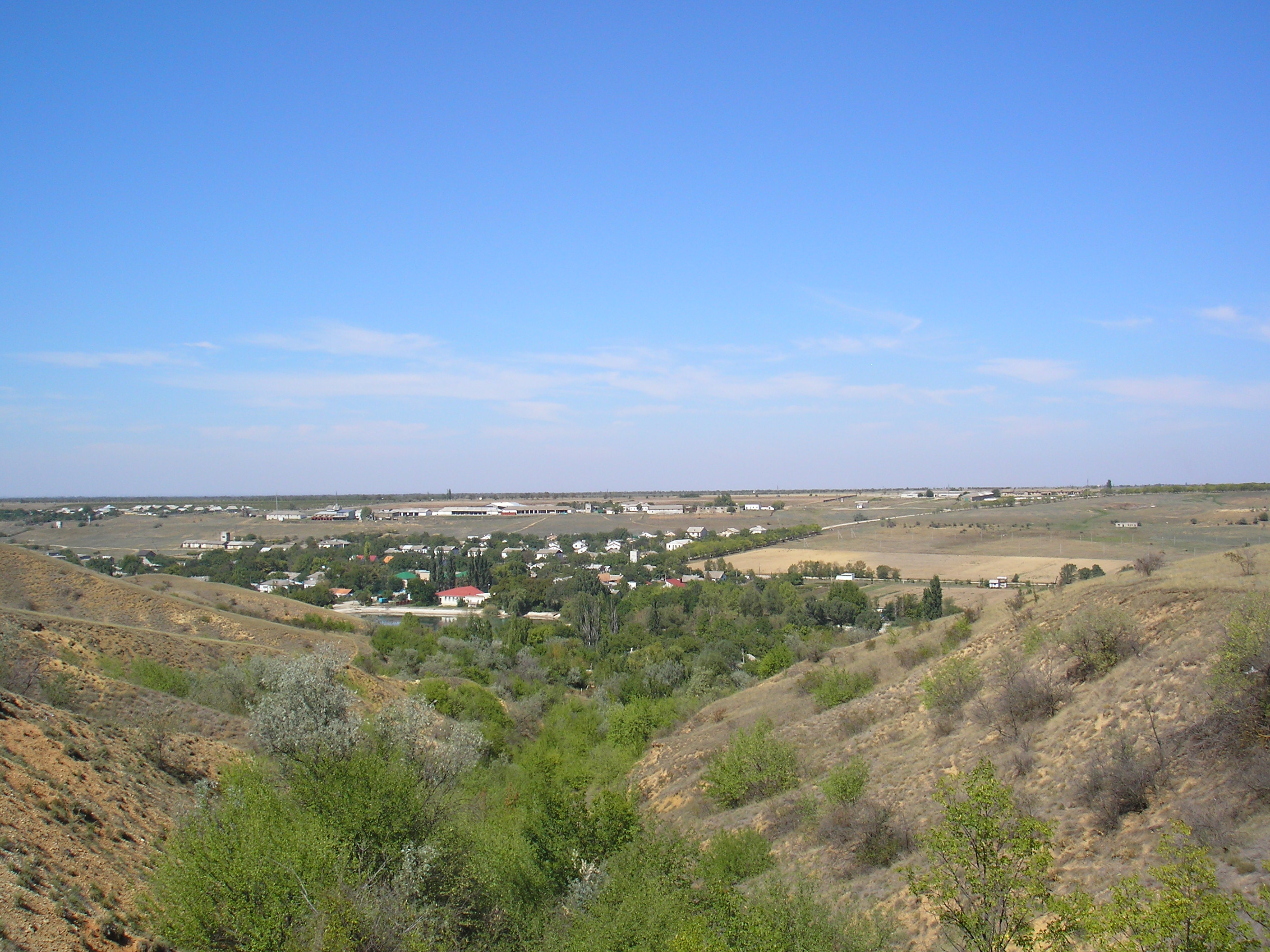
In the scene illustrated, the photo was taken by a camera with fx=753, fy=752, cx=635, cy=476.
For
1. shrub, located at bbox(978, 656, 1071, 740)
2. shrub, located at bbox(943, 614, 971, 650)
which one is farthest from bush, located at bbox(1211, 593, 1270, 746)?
shrub, located at bbox(943, 614, 971, 650)

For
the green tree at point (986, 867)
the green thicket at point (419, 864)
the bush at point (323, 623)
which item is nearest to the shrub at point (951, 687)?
the green thicket at point (419, 864)

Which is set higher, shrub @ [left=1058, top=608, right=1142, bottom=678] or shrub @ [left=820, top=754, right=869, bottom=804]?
shrub @ [left=1058, top=608, right=1142, bottom=678]

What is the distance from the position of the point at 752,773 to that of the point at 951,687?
21.3ft

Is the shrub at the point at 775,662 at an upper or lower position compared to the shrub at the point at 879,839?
lower

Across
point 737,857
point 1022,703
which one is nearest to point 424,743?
point 737,857

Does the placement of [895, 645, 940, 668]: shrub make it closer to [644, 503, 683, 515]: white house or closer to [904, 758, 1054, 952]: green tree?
[904, 758, 1054, 952]: green tree

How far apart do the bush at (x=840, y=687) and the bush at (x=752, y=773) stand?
5.14m

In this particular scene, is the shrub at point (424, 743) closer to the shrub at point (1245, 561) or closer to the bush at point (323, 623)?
the shrub at point (1245, 561)

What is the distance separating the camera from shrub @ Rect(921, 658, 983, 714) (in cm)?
2216

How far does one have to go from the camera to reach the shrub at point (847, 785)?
18109 millimetres

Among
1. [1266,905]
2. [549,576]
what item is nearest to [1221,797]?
[1266,905]

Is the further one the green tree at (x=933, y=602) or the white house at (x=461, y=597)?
the white house at (x=461, y=597)

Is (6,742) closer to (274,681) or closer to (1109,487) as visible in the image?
(274,681)

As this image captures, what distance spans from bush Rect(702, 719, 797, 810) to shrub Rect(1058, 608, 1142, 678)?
8.45 meters
